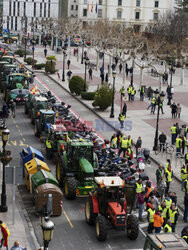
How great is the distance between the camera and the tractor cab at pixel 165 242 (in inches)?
615

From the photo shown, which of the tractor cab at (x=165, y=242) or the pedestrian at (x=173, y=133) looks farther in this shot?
the pedestrian at (x=173, y=133)

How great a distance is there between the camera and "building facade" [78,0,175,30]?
133 metres

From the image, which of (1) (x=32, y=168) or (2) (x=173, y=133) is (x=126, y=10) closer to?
(2) (x=173, y=133)

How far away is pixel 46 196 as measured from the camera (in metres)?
22.0

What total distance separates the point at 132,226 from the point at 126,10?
118417 mm

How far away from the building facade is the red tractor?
4496 inches

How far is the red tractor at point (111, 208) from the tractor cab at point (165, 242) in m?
3.25

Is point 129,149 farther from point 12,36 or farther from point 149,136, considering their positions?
point 12,36

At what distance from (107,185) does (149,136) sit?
16.6m

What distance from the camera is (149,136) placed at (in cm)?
3647

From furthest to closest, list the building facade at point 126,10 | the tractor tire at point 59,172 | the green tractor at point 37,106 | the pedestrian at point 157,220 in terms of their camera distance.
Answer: the building facade at point 126,10 → the green tractor at point 37,106 → the tractor tire at point 59,172 → the pedestrian at point 157,220

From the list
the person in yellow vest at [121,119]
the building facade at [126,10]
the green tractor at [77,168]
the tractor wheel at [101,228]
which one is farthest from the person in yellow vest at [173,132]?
the building facade at [126,10]

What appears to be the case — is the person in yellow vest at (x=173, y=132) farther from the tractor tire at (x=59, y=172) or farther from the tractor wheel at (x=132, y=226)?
the tractor wheel at (x=132, y=226)

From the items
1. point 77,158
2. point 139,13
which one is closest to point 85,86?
point 77,158
